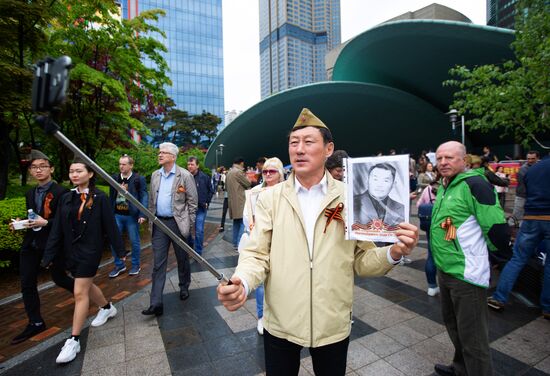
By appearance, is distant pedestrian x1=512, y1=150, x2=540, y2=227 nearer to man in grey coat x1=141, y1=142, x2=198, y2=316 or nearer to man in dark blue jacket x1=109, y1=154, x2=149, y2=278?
man in grey coat x1=141, y1=142, x2=198, y2=316

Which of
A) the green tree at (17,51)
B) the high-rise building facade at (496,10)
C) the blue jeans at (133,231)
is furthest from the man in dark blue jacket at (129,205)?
the high-rise building facade at (496,10)

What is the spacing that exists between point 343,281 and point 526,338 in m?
3.07

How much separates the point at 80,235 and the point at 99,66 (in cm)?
863

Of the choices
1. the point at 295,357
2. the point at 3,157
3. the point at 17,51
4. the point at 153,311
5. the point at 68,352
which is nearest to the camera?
the point at 295,357

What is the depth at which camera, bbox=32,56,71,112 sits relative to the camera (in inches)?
40.4

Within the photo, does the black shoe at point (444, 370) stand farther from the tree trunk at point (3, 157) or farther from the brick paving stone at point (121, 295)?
the tree trunk at point (3, 157)

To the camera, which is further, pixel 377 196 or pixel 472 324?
pixel 472 324

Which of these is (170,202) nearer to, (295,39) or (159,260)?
(159,260)

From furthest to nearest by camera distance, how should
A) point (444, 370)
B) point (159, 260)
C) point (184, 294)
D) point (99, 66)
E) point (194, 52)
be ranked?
point (194, 52) < point (99, 66) < point (184, 294) < point (159, 260) < point (444, 370)

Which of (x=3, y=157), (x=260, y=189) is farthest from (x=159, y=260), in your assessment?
(x=3, y=157)

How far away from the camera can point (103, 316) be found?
392 cm

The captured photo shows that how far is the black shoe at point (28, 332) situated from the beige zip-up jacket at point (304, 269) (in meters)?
3.57

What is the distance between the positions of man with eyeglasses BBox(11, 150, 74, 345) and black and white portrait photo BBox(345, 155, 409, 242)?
3.65m

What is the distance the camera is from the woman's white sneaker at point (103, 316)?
386 cm
